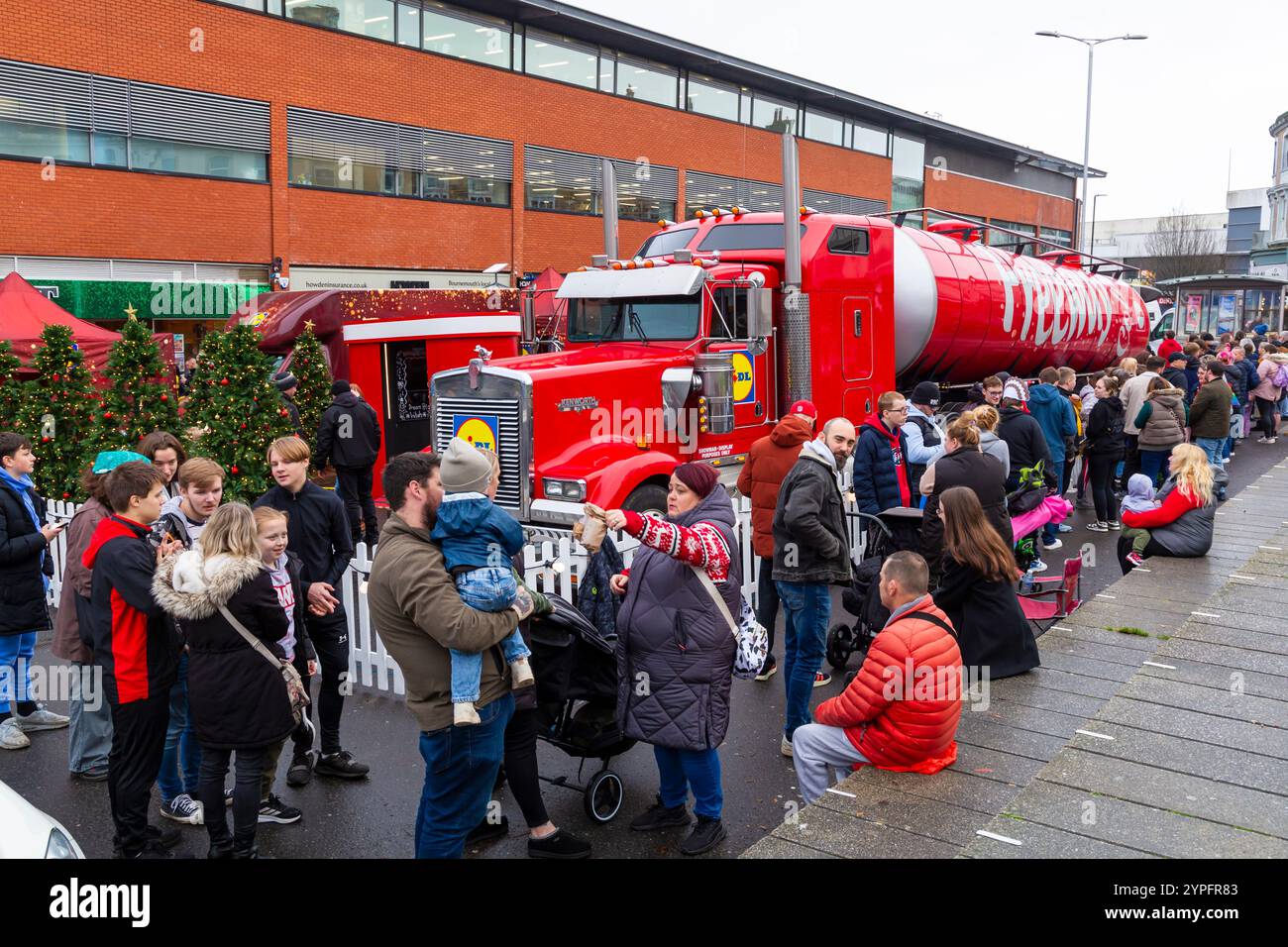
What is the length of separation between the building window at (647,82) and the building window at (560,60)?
1.25 m

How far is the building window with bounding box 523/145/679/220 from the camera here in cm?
3053

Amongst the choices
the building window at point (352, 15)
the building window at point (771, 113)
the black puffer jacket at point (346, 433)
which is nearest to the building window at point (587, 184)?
the building window at point (771, 113)

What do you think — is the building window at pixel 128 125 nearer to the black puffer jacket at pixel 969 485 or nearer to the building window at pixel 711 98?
the building window at pixel 711 98

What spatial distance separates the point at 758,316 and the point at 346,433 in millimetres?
4907

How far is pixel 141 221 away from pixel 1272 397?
2328 centimetres

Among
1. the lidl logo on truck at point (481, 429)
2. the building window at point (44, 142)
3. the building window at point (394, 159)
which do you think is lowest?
the lidl logo on truck at point (481, 429)

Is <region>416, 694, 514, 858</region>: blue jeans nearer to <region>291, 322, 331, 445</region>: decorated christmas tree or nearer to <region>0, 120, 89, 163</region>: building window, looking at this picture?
<region>291, 322, 331, 445</region>: decorated christmas tree

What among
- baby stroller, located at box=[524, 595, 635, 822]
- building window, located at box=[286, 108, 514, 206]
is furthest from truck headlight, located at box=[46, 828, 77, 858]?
building window, located at box=[286, 108, 514, 206]

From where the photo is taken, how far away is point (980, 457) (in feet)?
23.7

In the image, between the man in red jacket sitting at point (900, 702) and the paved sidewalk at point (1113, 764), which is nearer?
the paved sidewalk at point (1113, 764)

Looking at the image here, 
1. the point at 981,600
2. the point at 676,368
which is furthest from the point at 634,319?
the point at 981,600

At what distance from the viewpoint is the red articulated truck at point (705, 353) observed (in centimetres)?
920
